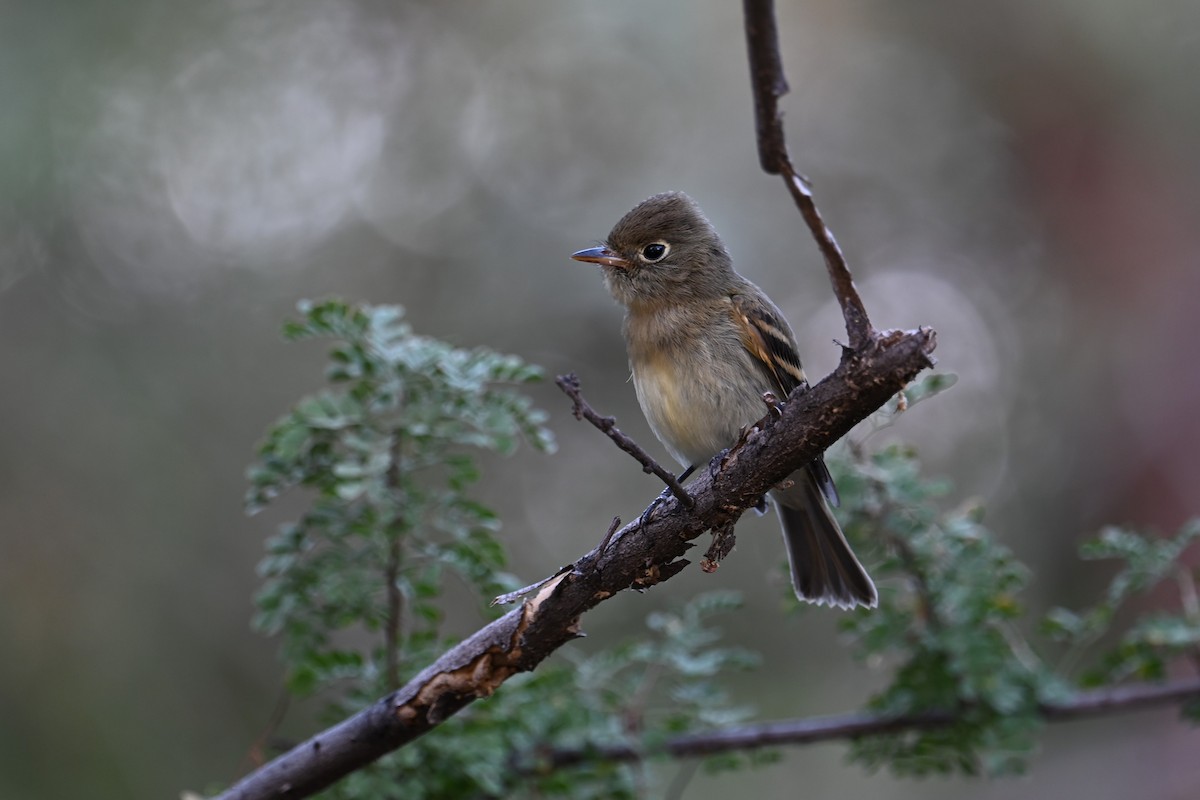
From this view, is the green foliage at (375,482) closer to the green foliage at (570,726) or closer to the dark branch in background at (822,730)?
the green foliage at (570,726)

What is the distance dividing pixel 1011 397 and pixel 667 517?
6.89m

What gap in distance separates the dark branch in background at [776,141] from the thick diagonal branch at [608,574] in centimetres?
8

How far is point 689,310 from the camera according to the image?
4.20 metres

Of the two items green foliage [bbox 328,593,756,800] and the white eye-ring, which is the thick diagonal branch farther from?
the white eye-ring

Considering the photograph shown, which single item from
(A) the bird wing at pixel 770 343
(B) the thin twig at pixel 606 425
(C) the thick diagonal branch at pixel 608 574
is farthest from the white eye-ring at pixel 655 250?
(B) the thin twig at pixel 606 425

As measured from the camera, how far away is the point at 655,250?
14.7 ft

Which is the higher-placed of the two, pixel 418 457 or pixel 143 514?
pixel 143 514

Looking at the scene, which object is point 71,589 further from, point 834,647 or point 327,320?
point 834,647

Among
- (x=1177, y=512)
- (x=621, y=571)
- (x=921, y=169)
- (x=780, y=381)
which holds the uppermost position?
(x=921, y=169)

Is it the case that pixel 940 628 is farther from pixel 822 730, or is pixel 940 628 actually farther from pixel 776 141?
pixel 776 141

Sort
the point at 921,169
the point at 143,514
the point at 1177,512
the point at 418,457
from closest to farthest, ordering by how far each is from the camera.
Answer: the point at 418,457
the point at 143,514
the point at 1177,512
the point at 921,169

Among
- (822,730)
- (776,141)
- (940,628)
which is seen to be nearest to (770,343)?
(940,628)

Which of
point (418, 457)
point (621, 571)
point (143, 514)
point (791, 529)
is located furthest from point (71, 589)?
point (621, 571)

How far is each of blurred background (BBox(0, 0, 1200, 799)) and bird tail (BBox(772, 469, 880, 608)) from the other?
274 centimetres
